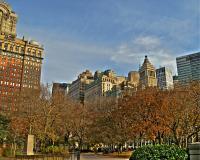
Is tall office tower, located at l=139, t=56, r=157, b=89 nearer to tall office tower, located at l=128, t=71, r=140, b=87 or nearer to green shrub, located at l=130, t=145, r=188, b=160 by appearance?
tall office tower, located at l=128, t=71, r=140, b=87

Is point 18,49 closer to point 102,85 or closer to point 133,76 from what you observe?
point 102,85

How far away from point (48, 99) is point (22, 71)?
8814 cm

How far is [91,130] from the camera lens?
1966 inches

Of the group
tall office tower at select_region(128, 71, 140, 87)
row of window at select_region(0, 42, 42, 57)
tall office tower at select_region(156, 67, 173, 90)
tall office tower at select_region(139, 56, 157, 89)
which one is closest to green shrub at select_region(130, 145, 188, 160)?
row of window at select_region(0, 42, 42, 57)

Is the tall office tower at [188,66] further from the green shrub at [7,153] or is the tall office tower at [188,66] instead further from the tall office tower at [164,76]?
the tall office tower at [164,76]

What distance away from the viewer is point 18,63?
127 meters

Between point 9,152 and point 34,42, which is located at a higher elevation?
point 34,42

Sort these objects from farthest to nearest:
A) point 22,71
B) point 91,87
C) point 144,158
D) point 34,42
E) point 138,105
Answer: point 91,87 < point 34,42 < point 22,71 < point 138,105 < point 144,158

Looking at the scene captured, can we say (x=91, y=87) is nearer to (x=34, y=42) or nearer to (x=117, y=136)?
(x=34, y=42)

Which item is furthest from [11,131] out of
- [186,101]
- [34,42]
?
[34,42]

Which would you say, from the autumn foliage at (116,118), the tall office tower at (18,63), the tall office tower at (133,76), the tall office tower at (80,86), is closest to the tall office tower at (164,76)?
the tall office tower at (133,76)

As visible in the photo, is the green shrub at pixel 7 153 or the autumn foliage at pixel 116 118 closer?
the green shrub at pixel 7 153

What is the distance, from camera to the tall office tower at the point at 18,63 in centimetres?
12012

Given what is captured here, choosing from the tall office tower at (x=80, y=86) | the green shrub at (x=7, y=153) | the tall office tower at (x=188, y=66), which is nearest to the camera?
the green shrub at (x=7, y=153)
